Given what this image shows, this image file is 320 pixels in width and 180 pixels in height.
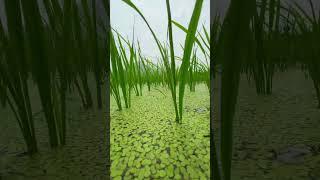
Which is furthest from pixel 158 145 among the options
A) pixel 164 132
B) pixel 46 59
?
pixel 46 59

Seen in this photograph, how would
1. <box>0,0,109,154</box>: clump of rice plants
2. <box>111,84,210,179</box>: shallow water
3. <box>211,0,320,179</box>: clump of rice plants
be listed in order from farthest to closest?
<box>111,84,210,179</box>: shallow water < <box>0,0,109,154</box>: clump of rice plants < <box>211,0,320,179</box>: clump of rice plants

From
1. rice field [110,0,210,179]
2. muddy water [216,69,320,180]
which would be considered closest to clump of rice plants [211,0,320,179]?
muddy water [216,69,320,180]

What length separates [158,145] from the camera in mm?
942

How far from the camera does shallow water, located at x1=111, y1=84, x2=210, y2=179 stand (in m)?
0.74

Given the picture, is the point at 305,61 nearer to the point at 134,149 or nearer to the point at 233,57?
the point at 233,57

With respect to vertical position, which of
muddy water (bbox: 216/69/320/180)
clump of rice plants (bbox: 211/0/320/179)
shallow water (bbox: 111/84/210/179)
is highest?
clump of rice plants (bbox: 211/0/320/179)

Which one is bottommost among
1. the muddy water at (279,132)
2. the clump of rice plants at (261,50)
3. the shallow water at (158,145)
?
the shallow water at (158,145)

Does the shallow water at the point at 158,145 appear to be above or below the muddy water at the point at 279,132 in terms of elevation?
below

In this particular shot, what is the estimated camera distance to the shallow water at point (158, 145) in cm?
74

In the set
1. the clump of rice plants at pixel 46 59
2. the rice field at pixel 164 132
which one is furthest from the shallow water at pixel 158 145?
the clump of rice plants at pixel 46 59

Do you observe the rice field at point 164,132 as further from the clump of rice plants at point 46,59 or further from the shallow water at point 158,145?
the clump of rice plants at point 46,59

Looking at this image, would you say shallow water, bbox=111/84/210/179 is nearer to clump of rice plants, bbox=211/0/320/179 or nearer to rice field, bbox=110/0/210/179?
rice field, bbox=110/0/210/179

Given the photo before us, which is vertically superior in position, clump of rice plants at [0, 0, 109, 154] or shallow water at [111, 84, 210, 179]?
clump of rice plants at [0, 0, 109, 154]

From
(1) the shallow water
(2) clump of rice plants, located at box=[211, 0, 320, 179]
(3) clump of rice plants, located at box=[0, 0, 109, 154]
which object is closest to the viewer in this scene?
(2) clump of rice plants, located at box=[211, 0, 320, 179]
